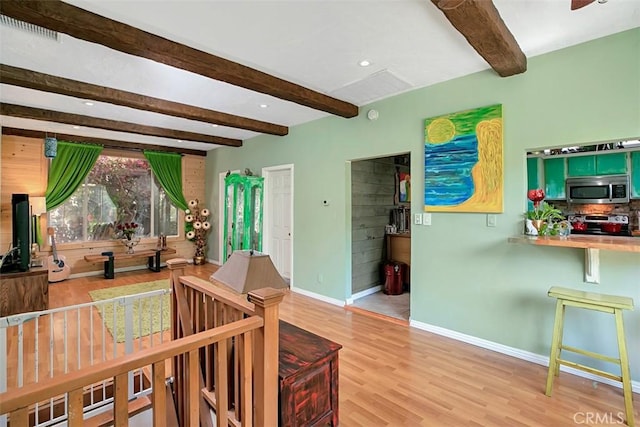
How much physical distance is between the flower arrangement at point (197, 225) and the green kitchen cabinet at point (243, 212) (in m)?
1.08

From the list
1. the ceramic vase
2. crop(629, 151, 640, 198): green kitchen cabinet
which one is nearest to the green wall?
crop(629, 151, 640, 198): green kitchen cabinet

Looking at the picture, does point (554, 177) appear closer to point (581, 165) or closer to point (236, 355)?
point (581, 165)

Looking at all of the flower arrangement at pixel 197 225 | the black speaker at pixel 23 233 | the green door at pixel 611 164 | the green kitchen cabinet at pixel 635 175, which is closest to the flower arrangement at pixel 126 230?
the flower arrangement at pixel 197 225

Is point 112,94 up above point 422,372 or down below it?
above

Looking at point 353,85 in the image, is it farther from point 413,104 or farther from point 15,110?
point 15,110

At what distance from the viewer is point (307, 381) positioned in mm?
1579

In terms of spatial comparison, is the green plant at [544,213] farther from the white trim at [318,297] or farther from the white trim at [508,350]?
the white trim at [318,297]

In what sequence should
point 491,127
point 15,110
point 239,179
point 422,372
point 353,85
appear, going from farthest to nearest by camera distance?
point 239,179 → point 15,110 → point 353,85 → point 491,127 → point 422,372

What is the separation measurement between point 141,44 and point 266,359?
2.36 meters

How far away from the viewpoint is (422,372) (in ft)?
8.32

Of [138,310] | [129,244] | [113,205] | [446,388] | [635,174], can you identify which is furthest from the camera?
[113,205]

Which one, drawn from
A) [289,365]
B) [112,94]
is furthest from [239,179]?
[289,365]

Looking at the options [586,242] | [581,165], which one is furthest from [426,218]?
[581,165]

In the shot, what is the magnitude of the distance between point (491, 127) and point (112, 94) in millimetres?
3982
